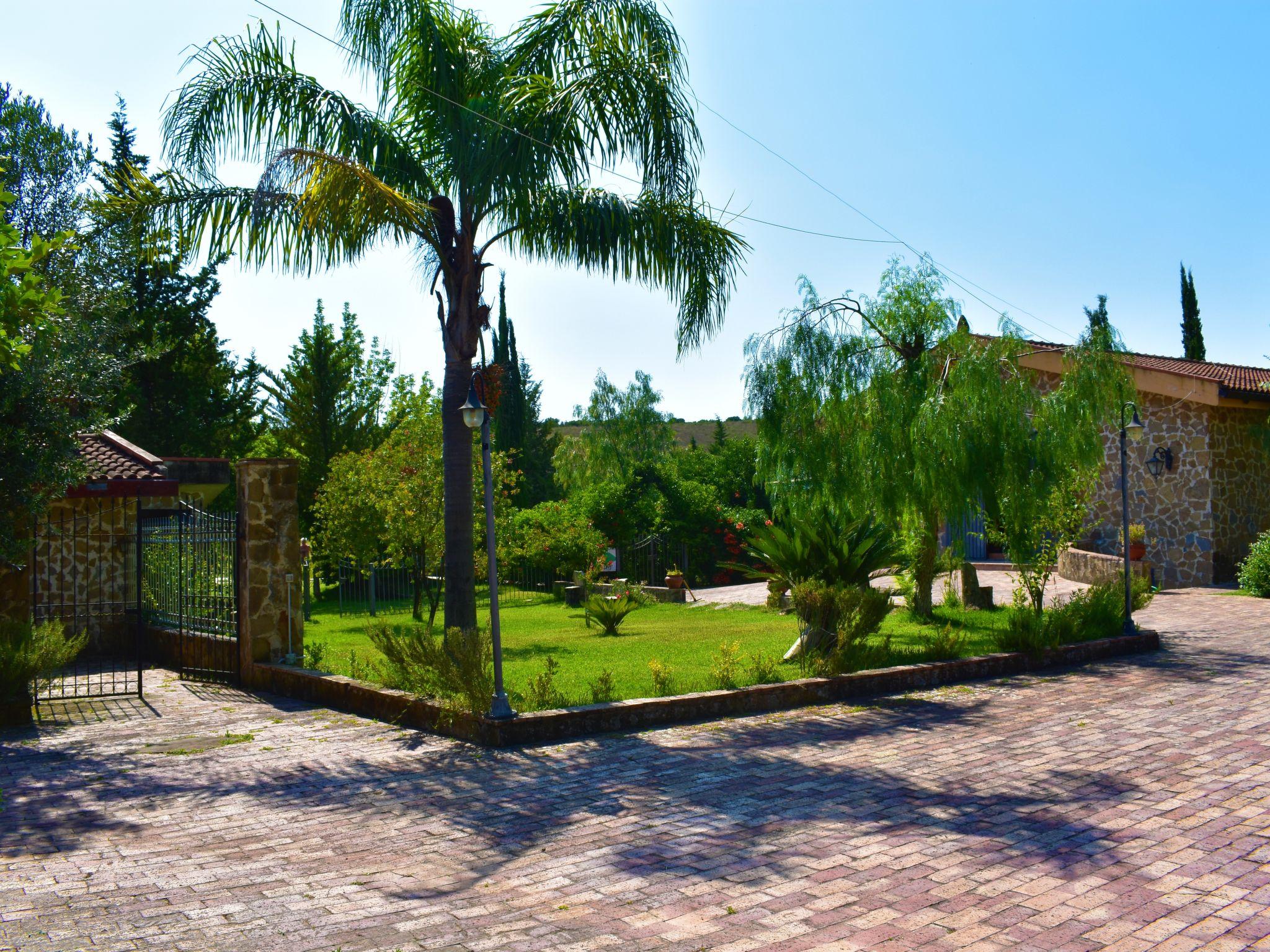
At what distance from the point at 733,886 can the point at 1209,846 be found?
266 cm

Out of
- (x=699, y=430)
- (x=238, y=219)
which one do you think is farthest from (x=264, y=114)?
(x=699, y=430)

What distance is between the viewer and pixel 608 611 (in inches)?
655

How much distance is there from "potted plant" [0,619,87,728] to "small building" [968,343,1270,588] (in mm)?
16996

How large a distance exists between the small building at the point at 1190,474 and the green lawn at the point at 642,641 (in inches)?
279

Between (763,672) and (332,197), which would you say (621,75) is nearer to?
(332,197)

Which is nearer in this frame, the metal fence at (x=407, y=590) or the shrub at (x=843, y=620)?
the shrub at (x=843, y=620)

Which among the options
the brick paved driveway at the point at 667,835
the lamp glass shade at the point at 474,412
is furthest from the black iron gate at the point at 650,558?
the lamp glass shade at the point at 474,412

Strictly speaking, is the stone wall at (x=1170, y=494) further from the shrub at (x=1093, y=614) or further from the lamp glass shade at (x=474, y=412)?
the lamp glass shade at (x=474, y=412)

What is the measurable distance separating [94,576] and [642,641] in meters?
8.12

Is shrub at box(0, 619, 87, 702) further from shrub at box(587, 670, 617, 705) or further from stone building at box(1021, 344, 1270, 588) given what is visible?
stone building at box(1021, 344, 1270, 588)

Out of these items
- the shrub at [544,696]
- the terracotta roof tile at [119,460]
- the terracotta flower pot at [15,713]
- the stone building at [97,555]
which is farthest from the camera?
the stone building at [97,555]

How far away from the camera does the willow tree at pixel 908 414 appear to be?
12938 mm

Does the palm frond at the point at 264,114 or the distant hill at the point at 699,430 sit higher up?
the distant hill at the point at 699,430

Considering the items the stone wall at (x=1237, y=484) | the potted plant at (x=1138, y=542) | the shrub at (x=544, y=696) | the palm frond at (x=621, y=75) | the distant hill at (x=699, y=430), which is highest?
the distant hill at (x=699, y=430)
